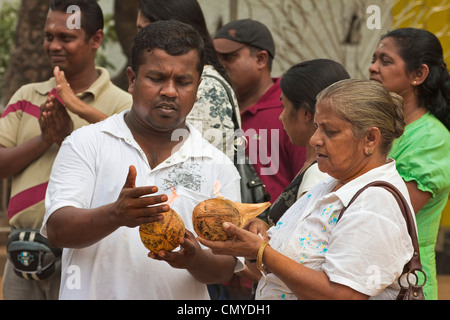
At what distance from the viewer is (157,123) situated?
3.12 m

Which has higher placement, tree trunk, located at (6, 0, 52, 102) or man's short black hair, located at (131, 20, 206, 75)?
tree trunk, located at (6, 0, 52, 102)

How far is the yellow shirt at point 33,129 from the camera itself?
156 inches

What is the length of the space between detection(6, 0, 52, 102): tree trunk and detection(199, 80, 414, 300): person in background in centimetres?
595

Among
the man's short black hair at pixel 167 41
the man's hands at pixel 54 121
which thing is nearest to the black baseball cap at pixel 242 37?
the man's hands at pixel 54 121

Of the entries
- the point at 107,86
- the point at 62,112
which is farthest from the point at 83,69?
the point at 62,112

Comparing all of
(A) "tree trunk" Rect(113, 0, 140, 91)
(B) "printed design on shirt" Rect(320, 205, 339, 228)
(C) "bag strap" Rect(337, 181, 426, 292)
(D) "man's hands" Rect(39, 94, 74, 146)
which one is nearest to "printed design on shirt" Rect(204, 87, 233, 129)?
(D) "man's hands" Rect(39, 94, 74, 146)

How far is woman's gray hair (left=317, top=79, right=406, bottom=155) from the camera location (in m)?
2.72

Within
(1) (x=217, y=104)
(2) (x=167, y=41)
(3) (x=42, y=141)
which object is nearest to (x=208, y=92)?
(1) (x=217, y=104)

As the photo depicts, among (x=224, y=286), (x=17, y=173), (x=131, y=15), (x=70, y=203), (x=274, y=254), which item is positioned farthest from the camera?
(x=131, y=15)

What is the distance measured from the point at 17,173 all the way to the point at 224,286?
142 cm

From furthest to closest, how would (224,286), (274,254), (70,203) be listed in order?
1. (224,286)
2. (70,203)
3. (274,254)

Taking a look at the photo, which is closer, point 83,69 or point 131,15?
point 83,69

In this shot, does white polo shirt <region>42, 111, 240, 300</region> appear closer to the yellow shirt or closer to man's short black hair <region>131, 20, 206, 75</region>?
man's short black hair <region>131, 20, 206, 75</region>

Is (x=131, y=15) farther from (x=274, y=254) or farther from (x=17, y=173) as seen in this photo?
(x=274, y=254)
